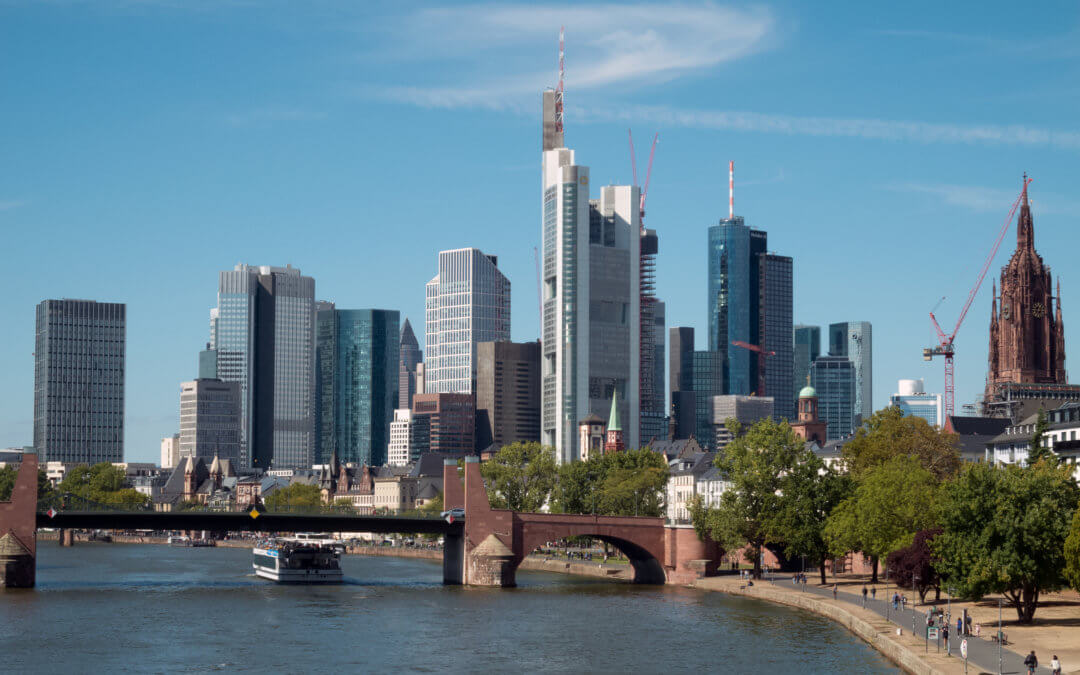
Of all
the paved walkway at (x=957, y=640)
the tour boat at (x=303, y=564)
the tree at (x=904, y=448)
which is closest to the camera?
the paved walkway at (x=957, y=640)

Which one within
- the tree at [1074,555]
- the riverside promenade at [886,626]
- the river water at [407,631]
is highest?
the tree at [1074,555]

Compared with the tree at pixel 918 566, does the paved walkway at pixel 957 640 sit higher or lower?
lower

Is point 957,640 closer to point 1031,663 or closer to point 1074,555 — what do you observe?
point 1074,555

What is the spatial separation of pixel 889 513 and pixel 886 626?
28.1 m

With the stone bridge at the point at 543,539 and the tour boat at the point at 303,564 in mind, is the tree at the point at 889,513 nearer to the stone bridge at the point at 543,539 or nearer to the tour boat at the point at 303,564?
the stone bridge at the point at 543,539

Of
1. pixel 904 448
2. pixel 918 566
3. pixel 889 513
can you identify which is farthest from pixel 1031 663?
pixel 904 448

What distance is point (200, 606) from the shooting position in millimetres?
124875

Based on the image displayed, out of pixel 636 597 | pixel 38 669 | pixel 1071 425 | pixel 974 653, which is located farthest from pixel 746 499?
pixel 38 669

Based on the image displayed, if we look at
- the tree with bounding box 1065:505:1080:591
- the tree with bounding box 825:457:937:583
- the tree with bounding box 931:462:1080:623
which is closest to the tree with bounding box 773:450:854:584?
the tree with bounding box 825:457:937:583

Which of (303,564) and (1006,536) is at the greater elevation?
(1006,536)

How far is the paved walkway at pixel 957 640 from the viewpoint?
77.6m

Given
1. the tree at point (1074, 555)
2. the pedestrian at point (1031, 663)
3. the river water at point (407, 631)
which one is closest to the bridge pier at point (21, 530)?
the river water at point (407, 631)

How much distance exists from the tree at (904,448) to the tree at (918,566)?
35.8 m

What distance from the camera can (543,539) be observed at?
153m
